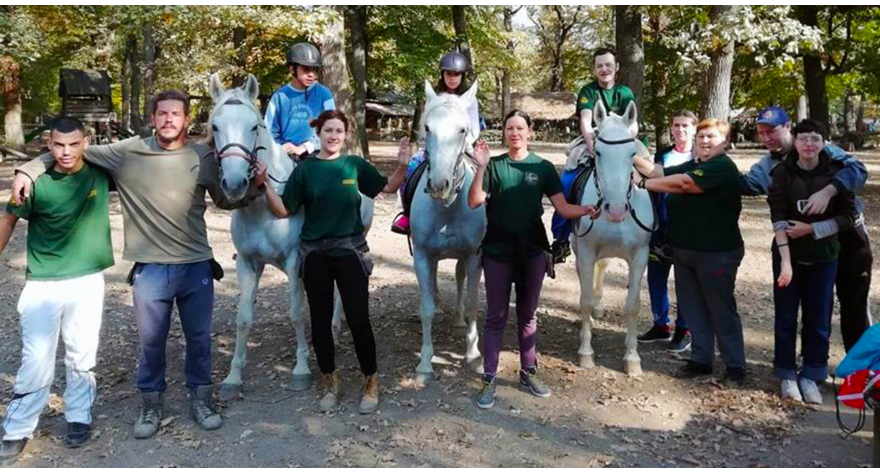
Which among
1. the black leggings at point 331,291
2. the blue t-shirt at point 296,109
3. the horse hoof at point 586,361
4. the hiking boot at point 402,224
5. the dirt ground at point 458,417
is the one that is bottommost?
the dirt ground at point 458,417

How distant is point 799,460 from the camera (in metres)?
3.88

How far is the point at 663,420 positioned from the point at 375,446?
206 cm

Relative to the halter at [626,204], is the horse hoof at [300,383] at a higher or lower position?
lower

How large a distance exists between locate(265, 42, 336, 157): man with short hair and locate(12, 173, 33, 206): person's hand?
7.04 ft

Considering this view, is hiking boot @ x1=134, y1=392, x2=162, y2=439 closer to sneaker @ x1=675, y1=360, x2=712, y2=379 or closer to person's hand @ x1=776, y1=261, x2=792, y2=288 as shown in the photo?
sneaker @ x1=675, y1=360, x2=712, y2=379

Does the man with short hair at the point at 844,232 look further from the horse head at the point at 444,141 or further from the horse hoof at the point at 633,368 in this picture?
the horse head at the point at 444,141

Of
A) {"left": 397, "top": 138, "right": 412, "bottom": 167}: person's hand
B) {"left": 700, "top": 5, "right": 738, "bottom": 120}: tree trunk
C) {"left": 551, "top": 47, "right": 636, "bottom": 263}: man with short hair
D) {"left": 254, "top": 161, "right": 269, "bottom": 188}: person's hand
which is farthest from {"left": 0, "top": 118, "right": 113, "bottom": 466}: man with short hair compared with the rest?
{"left": 700, "top": 5, "right": 738, "bottom": 120}: tree trunk

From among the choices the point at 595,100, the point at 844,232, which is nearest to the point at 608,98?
the point at 595,100

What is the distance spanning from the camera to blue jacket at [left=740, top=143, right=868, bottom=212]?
4.43 metres

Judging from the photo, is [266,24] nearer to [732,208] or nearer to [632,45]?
[632,45]

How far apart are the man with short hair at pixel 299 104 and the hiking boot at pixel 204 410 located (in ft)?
7.31

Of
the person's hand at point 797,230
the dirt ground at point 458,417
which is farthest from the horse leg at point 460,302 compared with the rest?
the person's hand at point 797,230

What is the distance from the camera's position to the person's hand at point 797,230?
4422 millimetres

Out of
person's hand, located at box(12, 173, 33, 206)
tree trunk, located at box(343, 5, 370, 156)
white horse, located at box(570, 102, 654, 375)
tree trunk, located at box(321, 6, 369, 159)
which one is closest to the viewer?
person's hand, located at box(12, 173, 33, 206)
